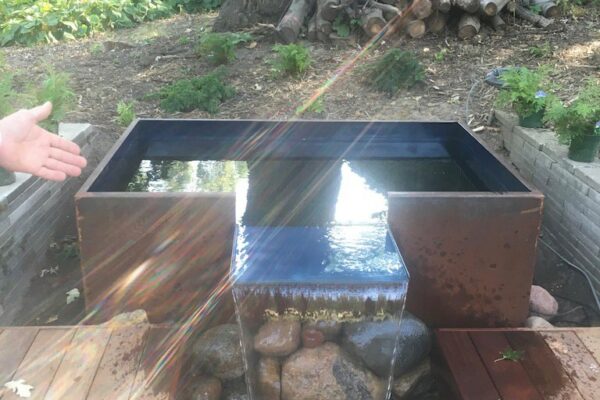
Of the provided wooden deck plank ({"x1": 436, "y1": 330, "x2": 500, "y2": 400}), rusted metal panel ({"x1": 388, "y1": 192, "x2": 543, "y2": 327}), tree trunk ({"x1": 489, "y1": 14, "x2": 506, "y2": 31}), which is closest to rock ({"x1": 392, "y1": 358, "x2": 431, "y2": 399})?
wooden deck plank ({"x1": 436, "y1": 330, "x2": 500, "y2": 400})

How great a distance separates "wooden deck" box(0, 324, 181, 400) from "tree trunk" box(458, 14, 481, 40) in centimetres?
469

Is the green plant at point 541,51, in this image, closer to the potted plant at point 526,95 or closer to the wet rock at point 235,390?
the potted plant at point 526,95

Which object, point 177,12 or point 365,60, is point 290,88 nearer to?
point 365,60

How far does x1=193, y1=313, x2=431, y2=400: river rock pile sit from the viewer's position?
2.33 meters

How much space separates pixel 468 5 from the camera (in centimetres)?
576

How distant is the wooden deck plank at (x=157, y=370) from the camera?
7.49 ft

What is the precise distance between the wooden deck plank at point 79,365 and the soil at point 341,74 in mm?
2655

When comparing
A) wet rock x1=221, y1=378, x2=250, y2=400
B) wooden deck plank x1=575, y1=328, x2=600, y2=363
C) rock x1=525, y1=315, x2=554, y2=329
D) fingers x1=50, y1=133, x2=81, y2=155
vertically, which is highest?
fingers x1=50, y1=133, x2=81, y2=155

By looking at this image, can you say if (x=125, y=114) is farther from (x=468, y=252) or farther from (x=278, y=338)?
(x=468, y=252)

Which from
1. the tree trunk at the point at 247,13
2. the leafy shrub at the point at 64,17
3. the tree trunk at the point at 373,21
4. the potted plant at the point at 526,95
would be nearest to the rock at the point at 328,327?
the potted plant at the point at 526,95

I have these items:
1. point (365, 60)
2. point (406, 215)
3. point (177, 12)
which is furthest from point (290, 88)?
point (177, 12)

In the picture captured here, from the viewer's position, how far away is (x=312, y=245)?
2559 mm

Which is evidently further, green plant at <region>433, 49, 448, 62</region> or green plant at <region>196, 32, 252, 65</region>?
green plant at <region>196, 32, 252, 65</region>

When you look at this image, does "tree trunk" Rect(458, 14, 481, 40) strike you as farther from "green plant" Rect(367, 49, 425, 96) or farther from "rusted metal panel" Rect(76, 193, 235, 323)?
"rusted metal panel" Rect(76, 193, 235, 323)
